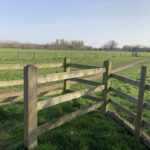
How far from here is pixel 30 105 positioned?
4184mm

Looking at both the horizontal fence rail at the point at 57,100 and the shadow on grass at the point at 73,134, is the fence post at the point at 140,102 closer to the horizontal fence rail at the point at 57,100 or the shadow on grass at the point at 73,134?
the shadow on grass at the point at 73,134

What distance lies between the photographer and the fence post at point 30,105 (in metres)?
4.09

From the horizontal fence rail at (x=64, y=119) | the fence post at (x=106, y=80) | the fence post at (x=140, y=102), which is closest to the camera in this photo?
the horizontal fence rail at (x=64, y=119)

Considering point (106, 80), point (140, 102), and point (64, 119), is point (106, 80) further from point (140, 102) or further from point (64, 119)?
point (64, 119)

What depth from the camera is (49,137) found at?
4.85 m

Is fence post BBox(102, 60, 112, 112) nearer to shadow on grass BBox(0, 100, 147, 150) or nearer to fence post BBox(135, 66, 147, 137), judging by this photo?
shadow on grass BBox(0, 100, 147, 150)

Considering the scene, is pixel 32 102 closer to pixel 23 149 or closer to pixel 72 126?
pixel 23 149

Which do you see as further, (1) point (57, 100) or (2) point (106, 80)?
(2) point (106, 80)

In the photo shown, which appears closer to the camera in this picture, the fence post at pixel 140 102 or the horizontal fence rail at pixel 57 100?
the horizontal fence rail at pixel 57 100

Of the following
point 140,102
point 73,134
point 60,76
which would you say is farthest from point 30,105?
point 140,102

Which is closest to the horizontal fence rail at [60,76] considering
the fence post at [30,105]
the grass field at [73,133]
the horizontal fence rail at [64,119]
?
the fence post at [30,105]

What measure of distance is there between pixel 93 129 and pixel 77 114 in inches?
20.6

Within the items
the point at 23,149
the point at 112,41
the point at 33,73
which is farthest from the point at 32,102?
the point at 112,41

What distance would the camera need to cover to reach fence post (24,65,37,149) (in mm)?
4090
